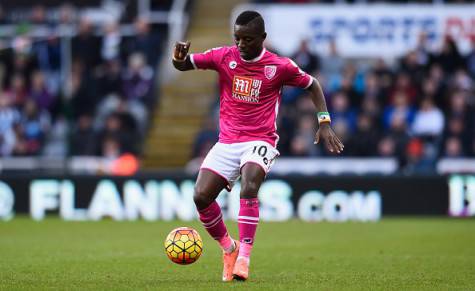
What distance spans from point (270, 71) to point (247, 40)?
45 centimetres

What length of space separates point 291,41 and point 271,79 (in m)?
14.5

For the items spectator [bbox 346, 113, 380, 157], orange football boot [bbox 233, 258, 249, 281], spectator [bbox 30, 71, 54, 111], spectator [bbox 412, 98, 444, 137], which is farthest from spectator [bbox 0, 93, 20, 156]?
orange football boot [bbox 233, 258, 249, 281]

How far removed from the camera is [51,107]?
2469 cm

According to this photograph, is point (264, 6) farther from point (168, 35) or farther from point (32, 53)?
point (32, 53)

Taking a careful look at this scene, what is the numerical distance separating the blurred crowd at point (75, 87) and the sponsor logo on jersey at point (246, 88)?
1284cm

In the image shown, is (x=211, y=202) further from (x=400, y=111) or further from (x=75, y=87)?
(x=75, y=87)

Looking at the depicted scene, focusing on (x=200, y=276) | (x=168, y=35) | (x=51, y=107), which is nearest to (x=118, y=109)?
(x=51, y=107)

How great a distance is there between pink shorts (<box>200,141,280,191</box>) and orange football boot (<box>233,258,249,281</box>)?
35.5 inches

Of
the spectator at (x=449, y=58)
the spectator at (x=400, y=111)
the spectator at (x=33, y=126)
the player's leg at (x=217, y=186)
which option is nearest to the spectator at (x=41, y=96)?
the spectator at (x=33, y=126)

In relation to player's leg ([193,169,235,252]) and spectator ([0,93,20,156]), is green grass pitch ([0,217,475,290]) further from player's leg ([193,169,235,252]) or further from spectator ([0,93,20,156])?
spectator ([0,93,20,156])

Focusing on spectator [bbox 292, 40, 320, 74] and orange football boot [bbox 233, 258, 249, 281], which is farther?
spectator [bbox 292, 40, 320, 74]

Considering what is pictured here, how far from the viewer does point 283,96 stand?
23328mm

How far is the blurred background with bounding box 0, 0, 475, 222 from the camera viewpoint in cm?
2162

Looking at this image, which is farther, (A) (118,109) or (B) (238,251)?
(A) (118,109)
